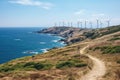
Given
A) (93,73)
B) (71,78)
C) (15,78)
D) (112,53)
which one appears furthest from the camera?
(112,53)

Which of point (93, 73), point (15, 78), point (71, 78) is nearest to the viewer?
point (71, 78)

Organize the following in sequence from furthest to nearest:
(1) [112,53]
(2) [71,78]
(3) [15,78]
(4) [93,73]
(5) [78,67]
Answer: (1) [112,53], (5) [78,67], (4) [93,73], (3) [15,78], (2) [71,78]

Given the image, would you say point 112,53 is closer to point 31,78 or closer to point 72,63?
point 72,63

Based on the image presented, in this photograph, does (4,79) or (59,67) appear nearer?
(4,79)

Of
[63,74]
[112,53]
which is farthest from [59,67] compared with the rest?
[112,53]

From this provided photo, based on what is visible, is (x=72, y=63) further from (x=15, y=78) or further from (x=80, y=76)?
(x=15, y=78)

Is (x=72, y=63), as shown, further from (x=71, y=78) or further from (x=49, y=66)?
(x=71, y=78)

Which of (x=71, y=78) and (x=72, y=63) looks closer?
(x=71, y=78)

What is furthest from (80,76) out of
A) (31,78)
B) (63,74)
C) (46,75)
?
(31,78)
